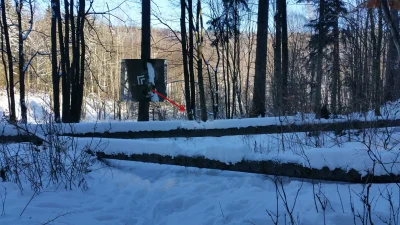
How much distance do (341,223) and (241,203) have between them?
1.11m

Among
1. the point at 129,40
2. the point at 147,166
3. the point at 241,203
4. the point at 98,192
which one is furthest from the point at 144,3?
the point at 129,40

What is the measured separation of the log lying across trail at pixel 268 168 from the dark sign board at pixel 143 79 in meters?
6.41

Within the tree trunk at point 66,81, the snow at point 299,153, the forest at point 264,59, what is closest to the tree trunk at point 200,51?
the forest at point 264,59

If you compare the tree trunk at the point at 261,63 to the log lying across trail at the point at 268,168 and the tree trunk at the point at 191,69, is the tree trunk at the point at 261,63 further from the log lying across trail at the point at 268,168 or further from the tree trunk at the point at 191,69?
the log lying across trail at the point at 268,168

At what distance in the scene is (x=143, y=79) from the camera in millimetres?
12031

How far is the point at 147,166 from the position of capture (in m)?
5.76

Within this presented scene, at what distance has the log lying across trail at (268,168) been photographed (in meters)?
3.62

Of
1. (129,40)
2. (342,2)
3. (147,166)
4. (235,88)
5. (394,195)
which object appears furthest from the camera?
(129,40)

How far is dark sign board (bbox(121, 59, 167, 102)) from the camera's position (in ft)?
39.0

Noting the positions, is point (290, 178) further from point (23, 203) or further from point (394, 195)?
point (23, 203)

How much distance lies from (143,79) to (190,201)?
868 centimetres

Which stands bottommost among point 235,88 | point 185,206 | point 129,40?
point 185,206

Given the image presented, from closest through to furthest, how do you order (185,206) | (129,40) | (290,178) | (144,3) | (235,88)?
(185,206), (290,178), (144,3), (235,88), (129,40)

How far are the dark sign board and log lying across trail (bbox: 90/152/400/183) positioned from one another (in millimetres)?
6410
